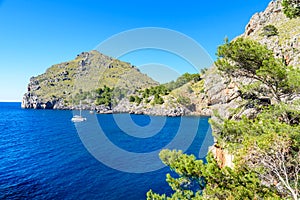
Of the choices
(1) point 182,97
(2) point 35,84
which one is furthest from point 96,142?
(2) point 35,84

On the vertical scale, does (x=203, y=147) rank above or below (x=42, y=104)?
below

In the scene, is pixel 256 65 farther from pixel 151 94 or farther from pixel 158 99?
pixel 151 94

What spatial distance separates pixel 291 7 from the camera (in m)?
12.6

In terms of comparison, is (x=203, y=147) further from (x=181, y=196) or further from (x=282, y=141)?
(x=282, y=141)

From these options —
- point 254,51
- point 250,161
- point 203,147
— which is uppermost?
point 254,51

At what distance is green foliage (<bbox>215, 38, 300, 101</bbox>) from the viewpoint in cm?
1230

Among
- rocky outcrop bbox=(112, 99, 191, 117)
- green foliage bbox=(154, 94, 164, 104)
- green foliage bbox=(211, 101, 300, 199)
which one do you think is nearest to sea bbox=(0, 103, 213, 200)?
green foliage bbox=(211, 101, 300, 199)

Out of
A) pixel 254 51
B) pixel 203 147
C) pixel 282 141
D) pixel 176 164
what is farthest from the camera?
pixel 203 147

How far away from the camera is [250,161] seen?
9.11 metres

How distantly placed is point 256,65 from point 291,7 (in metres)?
3.75

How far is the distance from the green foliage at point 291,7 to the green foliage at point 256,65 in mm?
2267

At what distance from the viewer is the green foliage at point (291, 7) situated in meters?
12.4

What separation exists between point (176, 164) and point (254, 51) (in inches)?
328

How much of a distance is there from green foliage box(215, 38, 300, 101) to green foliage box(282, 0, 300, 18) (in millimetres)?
2267
